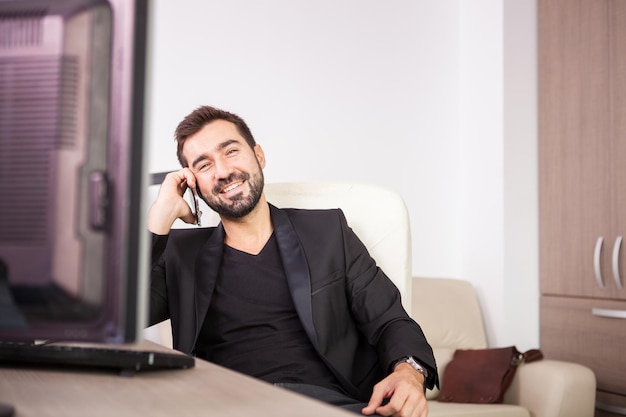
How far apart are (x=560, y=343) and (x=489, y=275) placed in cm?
43

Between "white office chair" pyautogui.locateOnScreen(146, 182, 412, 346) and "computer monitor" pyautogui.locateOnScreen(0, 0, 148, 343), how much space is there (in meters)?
1.34

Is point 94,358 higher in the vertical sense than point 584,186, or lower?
lower

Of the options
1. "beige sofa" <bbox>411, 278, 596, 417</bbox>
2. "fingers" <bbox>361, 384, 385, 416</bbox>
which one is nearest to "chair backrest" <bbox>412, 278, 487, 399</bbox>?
"beige sofa" <bbox>411, 278, 596, 417</bbox>

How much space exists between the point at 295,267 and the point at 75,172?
1246mm

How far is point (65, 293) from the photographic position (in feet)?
2.23

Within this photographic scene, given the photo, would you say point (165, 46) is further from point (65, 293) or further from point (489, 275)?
point (65, 293)

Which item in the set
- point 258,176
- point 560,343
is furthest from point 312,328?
point 560,343

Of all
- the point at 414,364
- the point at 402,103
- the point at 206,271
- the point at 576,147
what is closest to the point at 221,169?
the point at 206,271

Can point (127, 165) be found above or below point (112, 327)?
above

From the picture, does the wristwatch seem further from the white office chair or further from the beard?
the beard

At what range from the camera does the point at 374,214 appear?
2045mm

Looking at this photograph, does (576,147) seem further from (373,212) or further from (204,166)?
(204,166)

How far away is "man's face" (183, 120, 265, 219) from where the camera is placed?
6.71 ft

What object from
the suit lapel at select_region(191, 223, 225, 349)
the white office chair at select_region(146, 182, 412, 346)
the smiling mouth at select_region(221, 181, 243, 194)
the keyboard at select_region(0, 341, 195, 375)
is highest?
the smiling mouth at select_region(221, 181, 243, 194)
